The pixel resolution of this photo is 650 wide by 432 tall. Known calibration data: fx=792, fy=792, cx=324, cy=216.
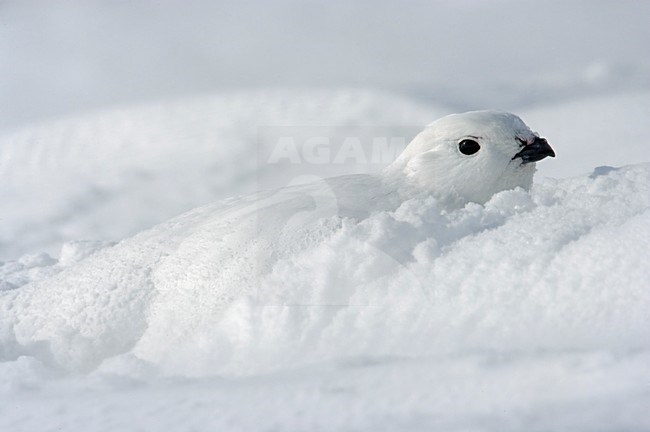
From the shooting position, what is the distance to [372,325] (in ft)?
10.8

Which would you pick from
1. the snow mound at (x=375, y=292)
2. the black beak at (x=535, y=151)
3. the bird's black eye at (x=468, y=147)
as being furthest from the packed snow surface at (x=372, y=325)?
the bird's black eye at (x=468, y=147)

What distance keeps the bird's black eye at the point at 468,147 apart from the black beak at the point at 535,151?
227 millimetres

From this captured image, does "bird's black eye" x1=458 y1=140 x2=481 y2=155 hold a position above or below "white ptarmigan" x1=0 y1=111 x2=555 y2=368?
above

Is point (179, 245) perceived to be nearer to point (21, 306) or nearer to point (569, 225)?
point (21, 306)

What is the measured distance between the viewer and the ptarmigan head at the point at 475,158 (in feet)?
14.4

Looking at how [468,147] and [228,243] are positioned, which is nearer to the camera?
[228,243]

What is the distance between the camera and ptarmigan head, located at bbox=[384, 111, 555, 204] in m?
4.38

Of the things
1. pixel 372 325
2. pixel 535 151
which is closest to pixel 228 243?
pixel 372 325

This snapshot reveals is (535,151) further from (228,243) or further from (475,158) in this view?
(228,243)

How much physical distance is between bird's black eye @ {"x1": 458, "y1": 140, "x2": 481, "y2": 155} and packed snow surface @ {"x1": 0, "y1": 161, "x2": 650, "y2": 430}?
38cm

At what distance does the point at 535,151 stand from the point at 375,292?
1.51 m

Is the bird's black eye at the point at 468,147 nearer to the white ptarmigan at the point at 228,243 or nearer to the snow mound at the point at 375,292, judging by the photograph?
the white ptarmigan at the point at 228,243

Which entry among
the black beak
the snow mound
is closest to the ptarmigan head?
the black beak

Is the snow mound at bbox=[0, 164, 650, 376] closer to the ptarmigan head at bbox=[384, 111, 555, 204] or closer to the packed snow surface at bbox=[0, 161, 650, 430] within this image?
the packed snow surface at bbox=[0, 161, 650, 430]
